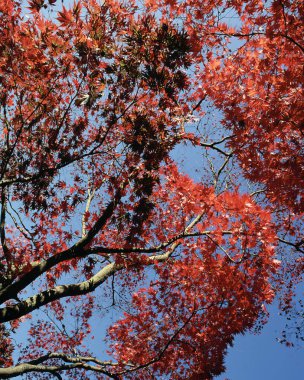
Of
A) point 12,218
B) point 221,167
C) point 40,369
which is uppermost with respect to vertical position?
point 221,167

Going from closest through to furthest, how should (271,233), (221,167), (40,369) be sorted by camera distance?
(271,233) → (40,369) → (221,167)

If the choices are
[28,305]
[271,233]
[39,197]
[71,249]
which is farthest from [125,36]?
[28,305]

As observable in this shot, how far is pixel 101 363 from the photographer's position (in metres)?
8.06

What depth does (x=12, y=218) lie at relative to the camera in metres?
7.75

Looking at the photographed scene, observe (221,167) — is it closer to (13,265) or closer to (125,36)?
(125,36)

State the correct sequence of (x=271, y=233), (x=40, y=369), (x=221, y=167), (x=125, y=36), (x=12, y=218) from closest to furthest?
(x=125, y=36), (x=271, y=233), (x=40, y=369), (x=12, y=218), (x=221, y=167)

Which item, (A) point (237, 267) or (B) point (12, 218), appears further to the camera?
(B) point (12, 218)

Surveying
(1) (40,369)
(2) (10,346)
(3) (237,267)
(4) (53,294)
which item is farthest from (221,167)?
(2) (10,346)

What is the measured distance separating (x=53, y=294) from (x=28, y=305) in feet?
1.43

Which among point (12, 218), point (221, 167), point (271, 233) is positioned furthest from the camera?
point (221, 167)

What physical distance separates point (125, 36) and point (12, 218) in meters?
4.93

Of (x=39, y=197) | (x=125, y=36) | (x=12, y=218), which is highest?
(x=125, y=36)

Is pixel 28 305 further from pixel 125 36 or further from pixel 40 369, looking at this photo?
pixel 125 36

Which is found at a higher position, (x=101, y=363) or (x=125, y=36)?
(x=125, y=36)
